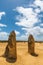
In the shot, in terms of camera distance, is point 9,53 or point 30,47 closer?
point 9,53

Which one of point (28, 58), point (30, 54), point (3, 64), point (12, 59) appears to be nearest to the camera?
point (3, 64)

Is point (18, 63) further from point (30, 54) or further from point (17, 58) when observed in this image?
point (30, 54)

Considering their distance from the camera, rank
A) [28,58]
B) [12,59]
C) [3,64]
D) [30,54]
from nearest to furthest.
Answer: [3,64] → [12,59] → [28,58] → [30,54]

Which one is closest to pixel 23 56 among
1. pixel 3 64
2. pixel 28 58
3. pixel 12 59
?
pixel 28 58

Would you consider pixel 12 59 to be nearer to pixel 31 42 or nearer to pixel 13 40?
pixel 13 40

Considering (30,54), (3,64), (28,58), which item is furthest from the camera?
Result: (30,54)

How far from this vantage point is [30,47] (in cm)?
3378

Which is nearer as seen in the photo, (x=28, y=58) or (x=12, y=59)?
(x=12, y=59)

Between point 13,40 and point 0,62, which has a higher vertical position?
point 13,40

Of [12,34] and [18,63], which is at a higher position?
[12,34]

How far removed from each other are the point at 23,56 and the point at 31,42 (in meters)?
3.81

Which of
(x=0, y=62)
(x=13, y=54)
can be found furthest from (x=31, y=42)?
(x=0, y=62)

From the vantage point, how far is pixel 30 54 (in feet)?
108

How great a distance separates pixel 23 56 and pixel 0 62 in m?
4.78
